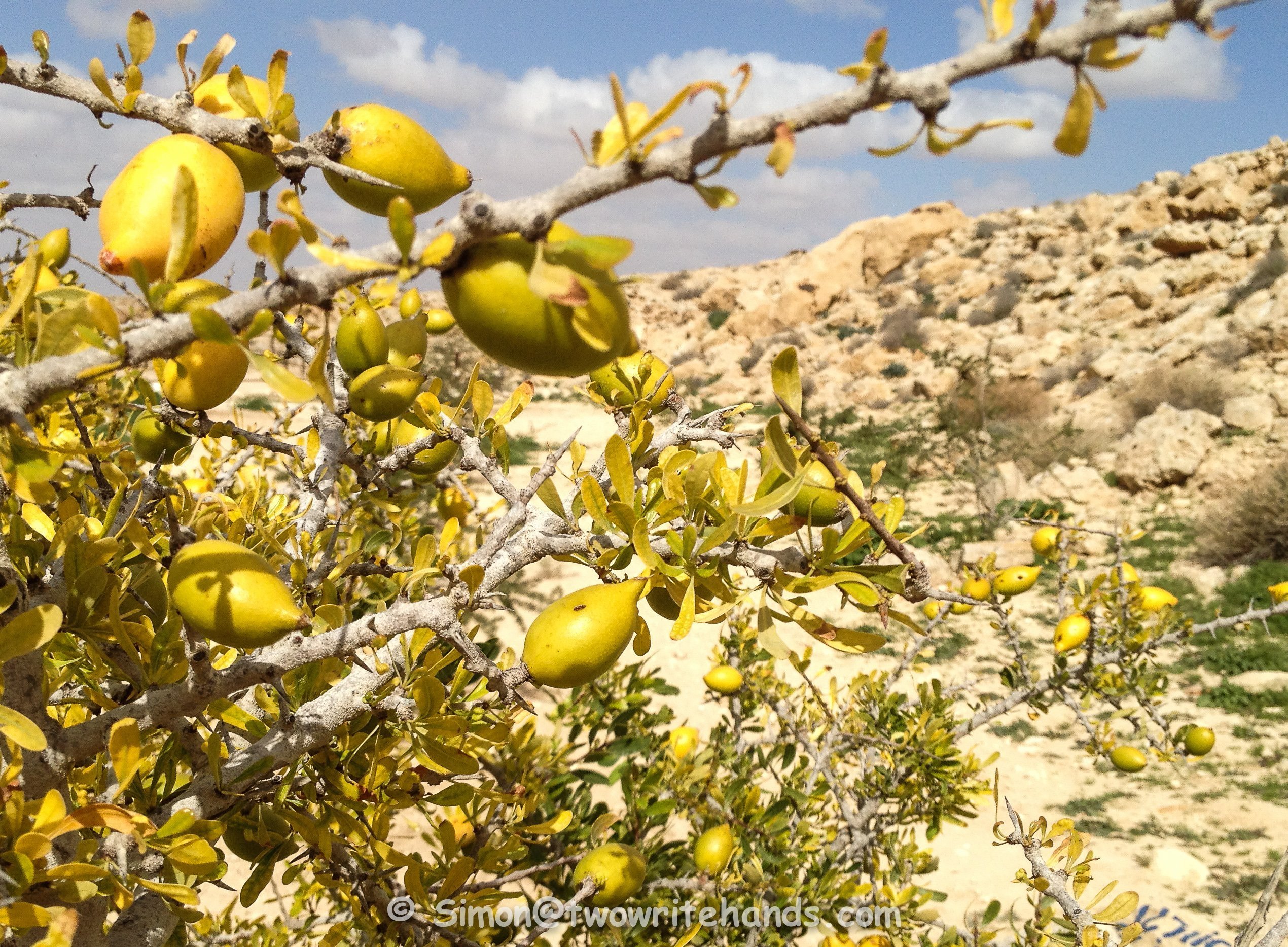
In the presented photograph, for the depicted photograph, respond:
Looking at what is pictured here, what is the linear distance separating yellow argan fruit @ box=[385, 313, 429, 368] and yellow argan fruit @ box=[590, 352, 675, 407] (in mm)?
453

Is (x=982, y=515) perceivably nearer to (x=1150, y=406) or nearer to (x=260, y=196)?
(x=1150, y=406)

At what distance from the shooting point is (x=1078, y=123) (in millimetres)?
545

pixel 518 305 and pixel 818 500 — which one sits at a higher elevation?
pixel 518 305

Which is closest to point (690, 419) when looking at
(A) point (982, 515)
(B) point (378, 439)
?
(B) point (378, 439)

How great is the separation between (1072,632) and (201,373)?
225 centimetres

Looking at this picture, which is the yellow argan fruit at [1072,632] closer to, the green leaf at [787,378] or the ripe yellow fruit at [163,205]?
the green leaf at [787,378]

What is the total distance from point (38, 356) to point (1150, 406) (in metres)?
14.1

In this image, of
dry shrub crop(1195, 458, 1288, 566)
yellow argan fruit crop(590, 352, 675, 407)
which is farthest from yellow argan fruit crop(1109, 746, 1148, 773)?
dry shrub crop(1195, 458, 1288, 566)

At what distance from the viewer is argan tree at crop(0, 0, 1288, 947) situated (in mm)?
567

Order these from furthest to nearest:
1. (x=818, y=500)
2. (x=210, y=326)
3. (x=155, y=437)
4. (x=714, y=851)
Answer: (x=714, y=851), (x=155, y=437), (x=818, y=500), (x=210, y=326)

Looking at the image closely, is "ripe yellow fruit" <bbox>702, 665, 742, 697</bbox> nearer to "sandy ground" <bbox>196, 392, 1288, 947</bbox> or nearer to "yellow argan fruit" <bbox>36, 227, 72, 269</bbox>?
"sandy ground" <bbox>196, 392, 1288, 947</bbox>
